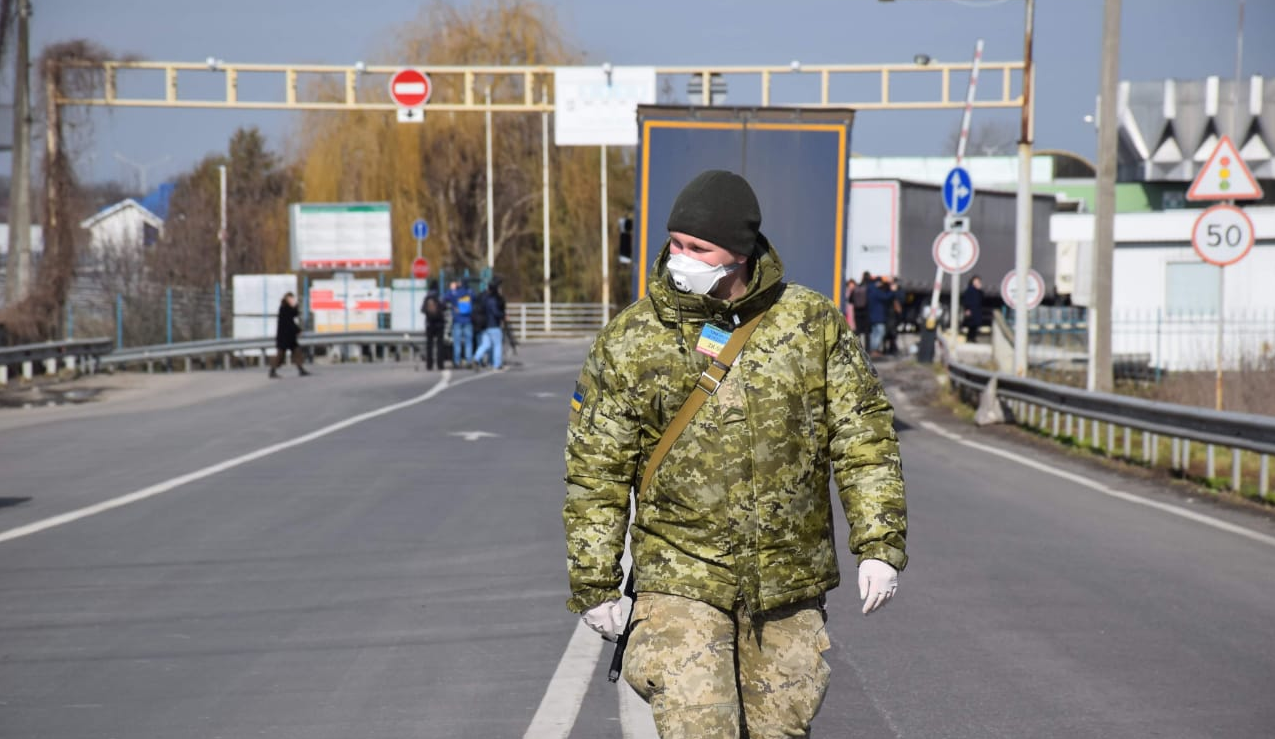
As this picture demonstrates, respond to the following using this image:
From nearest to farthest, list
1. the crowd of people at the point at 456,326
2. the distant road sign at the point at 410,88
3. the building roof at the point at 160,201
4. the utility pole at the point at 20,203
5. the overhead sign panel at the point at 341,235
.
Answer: the utility pole at the point at 20,203, the crowd of people at the point at 456,326, the distant road sign at the point at 410,88, the overhead sign panel at the point at 341,235, the building roof at the point at 160,201

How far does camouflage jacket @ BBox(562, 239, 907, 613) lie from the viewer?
3.95 metres

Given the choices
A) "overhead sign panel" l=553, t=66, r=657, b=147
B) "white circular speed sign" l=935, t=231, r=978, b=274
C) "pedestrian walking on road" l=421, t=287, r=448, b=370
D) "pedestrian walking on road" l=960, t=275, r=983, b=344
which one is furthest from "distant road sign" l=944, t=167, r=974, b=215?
"pedestrian walking on road" l=421, t=287, r=448, b=370

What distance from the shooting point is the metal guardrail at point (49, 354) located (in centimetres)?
2808

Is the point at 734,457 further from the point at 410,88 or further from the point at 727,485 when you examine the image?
the point at 410,88

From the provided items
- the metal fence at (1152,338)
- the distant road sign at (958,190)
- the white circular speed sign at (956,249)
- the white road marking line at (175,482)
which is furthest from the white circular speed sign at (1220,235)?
the white circular speed sign at (956,249)

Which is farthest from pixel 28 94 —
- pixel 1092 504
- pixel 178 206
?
pixel 178 206

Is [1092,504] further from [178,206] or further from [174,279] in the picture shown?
[178,206]

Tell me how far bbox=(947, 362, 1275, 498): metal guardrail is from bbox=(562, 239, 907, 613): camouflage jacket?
32.8ft

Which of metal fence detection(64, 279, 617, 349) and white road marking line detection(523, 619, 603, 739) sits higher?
metal fence detection(64, 279, 617, 349)

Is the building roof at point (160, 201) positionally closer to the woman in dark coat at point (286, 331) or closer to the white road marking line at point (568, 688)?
the woman in dark coat at point (286, 331)

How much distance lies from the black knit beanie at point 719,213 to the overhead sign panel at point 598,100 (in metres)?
33.3

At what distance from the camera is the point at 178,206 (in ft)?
260

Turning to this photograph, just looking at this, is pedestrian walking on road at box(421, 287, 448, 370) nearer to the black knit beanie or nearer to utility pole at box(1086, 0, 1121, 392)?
utility pole at box(1086, 0, 1121, 392)

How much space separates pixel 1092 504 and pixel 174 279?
55292 millimetres
